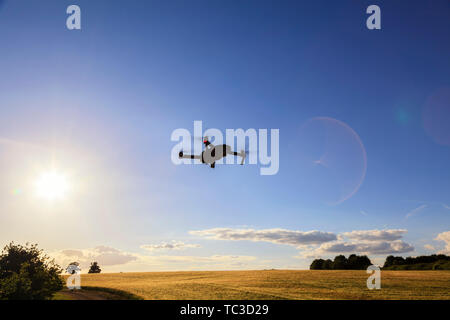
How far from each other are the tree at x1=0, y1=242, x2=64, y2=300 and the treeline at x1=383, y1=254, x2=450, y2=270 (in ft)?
277

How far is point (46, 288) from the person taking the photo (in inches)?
1350

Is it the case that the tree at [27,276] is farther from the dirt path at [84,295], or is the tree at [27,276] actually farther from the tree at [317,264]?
the tree at [317,264]

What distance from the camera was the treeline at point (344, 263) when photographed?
301 feet

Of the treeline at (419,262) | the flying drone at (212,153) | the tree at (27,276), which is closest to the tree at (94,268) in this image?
the tree at (27,276)

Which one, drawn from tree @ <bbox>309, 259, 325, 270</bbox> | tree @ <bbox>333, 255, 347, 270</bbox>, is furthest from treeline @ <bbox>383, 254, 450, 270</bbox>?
tree @ <bbox>309, 259, 325, 270</bbox>

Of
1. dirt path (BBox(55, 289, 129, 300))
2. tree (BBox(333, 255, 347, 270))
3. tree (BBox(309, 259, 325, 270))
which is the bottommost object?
tree (BBox(309, 259, 325, 270))

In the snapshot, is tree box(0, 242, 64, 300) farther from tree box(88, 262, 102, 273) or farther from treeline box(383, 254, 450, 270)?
treeline box(383, 254, 450, 270)

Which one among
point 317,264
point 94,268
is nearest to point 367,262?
point 317,264

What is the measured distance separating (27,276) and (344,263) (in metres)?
87.0

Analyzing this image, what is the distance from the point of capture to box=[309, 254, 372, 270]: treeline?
9168 centimetres

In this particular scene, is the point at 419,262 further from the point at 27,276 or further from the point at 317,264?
the point at 27,276
